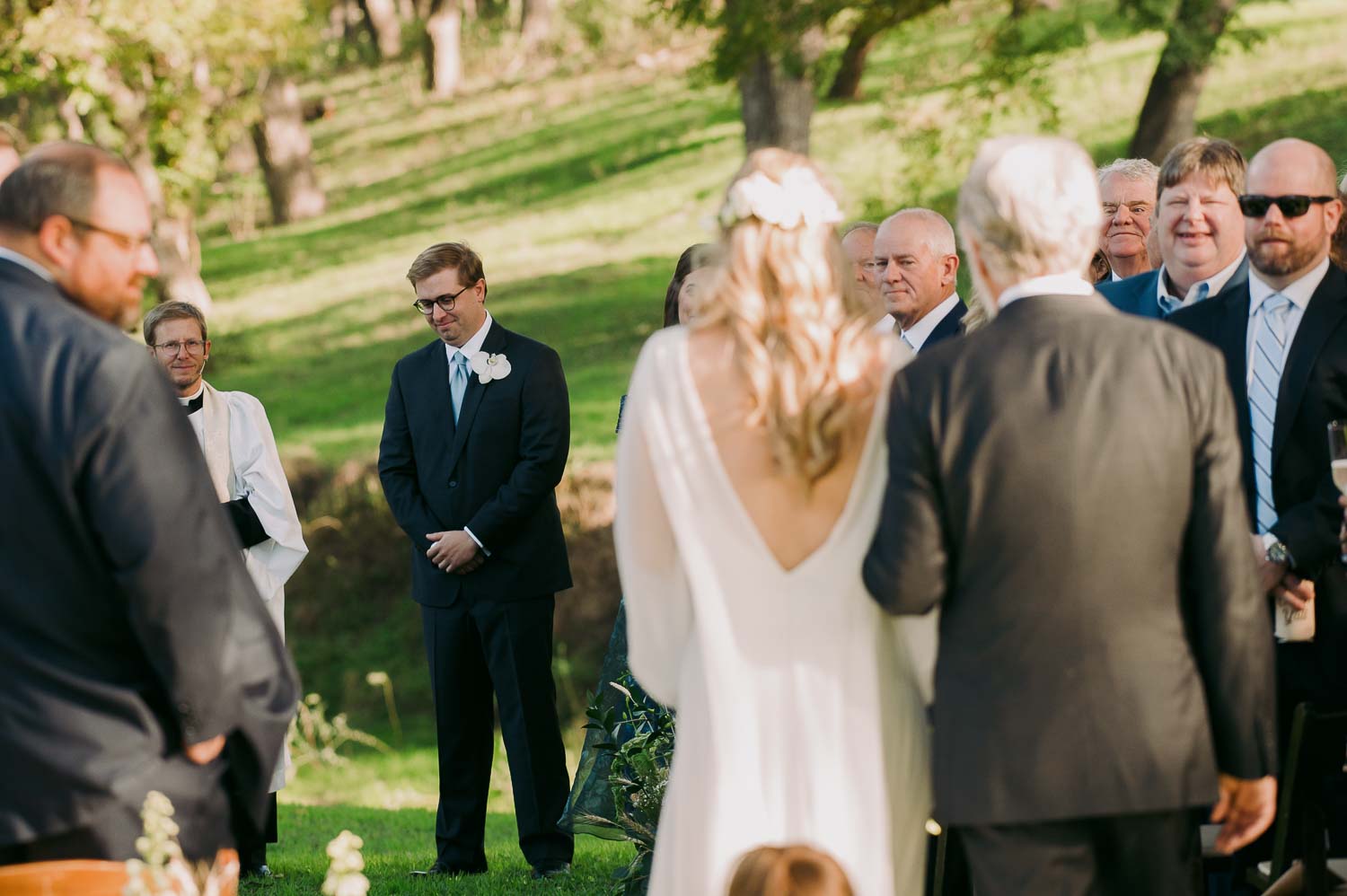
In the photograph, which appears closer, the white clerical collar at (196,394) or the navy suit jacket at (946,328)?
the navy suit jacket at (946,328)

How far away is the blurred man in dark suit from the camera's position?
9.95ft

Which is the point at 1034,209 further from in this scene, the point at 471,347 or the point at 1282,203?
the point at 471,347

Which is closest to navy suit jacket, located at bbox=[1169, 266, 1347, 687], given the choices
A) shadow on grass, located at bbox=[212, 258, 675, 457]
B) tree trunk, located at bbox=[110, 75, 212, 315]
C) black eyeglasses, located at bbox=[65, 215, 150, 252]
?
black eyeglasses, located at bbox=[65, 215, 150, 252]

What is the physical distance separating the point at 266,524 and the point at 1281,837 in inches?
168

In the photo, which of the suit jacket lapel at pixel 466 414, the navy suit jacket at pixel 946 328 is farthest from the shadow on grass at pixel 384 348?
the navy suit jacket at pixel 946 328

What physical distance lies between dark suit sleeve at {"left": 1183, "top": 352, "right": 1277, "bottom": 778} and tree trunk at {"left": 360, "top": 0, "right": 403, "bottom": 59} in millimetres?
43110

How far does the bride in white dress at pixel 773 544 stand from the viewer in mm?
3186

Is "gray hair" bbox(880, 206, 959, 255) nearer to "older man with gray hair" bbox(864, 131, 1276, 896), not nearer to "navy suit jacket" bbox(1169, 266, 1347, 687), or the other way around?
"navy suit jacket" bbox(1169, 266, 1347, 687)

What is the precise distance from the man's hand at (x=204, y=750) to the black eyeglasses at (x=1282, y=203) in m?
2.88

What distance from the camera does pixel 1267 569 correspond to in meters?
4.01

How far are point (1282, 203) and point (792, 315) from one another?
1698 mm

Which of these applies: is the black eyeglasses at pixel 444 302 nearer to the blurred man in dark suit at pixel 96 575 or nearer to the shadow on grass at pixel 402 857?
the shadow on grass at pixel 402 857

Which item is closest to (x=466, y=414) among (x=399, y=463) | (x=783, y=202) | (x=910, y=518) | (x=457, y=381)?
(x=457, y=381)

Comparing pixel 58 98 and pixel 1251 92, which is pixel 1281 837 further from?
A: pixel 58 98
